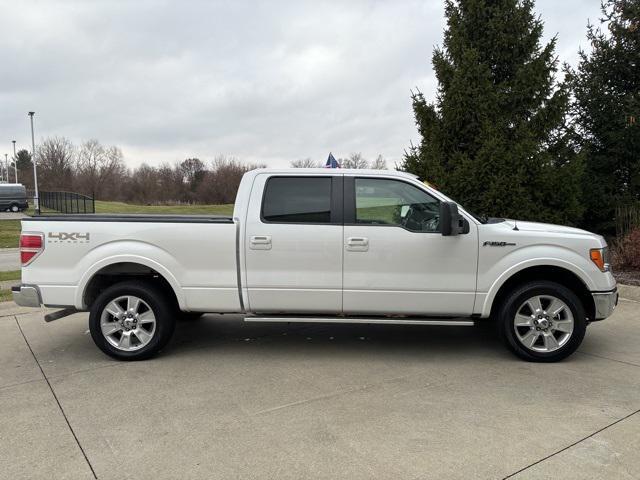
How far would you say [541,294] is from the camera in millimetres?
4988

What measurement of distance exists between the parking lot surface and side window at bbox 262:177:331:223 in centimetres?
145

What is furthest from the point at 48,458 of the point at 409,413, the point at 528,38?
the point at 528,38

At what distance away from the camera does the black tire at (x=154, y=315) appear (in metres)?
5.12

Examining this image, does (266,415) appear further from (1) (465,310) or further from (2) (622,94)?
(2) (622,94)

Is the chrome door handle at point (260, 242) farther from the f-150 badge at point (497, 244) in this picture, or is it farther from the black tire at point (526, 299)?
the black tire at point (526, 299)

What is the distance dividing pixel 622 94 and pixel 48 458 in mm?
13205

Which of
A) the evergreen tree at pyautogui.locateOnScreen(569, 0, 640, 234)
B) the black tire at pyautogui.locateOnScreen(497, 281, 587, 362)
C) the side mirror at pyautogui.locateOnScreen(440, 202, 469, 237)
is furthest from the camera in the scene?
the evergreen tree at pyautogui.locateOnScreen(569, 0, 640, 234)

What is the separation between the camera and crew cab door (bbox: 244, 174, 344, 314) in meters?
5.04

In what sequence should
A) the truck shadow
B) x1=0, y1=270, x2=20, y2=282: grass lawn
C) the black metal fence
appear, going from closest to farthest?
the truck shadow
x1=0, y1=270, x2=20, y2=282: grass lawn
the black metal fence

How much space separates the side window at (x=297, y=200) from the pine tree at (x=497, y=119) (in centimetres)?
592

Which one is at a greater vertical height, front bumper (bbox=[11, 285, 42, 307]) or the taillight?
the taillight

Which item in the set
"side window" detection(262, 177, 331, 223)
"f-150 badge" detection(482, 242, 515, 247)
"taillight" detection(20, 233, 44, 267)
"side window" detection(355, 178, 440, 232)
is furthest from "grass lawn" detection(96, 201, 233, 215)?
"f-150 badge" detection(482, 242, 515, 247)

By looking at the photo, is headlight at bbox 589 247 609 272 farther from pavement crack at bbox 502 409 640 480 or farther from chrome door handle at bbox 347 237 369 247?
chrome door handle at bbox 347 237 369 247

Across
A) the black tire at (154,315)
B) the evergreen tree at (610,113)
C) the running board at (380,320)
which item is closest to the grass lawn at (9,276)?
the black tire at (154,315)
